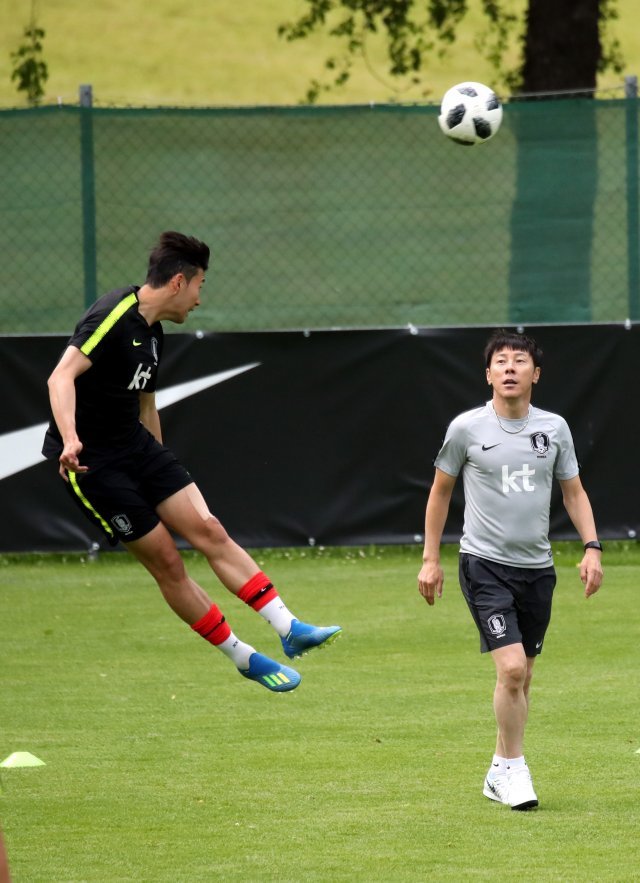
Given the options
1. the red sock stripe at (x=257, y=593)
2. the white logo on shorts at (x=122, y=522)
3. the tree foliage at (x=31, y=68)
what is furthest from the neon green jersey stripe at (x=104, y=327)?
the tree foliage at (x=31, y=68)

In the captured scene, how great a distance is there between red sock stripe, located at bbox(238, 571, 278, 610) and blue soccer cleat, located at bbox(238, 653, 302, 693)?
24cm

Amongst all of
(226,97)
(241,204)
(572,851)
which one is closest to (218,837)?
(572,851)

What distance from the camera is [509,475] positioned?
645 cm

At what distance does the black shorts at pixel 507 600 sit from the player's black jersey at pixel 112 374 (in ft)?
5.82

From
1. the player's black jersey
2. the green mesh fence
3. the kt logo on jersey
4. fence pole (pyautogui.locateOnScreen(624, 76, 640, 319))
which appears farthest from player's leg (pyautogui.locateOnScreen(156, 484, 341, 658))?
fence pole (pyautogui.locateOnScreen(624, 76, 640, 319))

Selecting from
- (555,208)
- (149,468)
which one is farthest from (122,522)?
(555,208)

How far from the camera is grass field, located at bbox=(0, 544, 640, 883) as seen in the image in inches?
221

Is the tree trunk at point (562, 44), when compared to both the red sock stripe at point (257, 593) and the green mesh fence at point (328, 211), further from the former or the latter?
the red sock stripe at point (257, 593)

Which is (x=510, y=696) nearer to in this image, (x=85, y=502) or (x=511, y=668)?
(x=511, y=668)

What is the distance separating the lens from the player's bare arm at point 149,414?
761 cm

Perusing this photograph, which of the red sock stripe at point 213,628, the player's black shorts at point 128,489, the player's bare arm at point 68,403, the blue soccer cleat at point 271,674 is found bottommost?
the blue soccer cleat at point 271,674

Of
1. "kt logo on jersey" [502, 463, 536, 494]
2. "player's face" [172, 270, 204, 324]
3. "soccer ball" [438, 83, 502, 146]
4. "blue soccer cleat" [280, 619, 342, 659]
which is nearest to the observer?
"kt logo on jersey" [502, 463, 536, 494]

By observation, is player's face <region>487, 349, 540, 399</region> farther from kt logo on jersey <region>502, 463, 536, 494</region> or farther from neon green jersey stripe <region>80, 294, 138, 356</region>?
neon green jersey stripe <region>80, 294, 138, 356</region>

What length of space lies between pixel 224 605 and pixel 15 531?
236 cm
